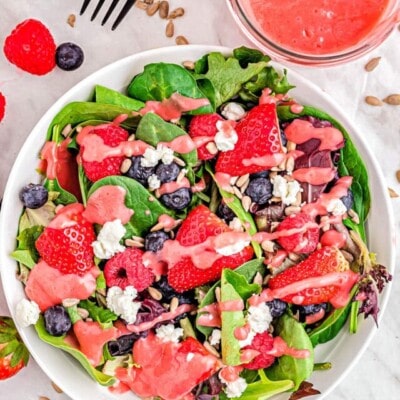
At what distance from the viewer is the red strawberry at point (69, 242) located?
55.5 inches

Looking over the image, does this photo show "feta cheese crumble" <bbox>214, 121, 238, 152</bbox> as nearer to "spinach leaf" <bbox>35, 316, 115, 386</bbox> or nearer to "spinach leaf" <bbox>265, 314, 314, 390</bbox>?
"spinach leaf" <bbox>265, 314, 314, 390</bbox>

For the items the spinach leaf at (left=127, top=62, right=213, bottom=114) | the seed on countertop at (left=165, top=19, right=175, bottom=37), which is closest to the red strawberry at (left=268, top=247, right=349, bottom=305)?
the spinach leaf at (left=127, top=62, right=213, bottom=114)

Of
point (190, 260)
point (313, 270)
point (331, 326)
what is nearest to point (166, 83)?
point (190, 260)

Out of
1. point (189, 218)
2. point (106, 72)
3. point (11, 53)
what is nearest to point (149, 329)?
point (189, 218)

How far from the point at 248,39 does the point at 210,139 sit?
27 cm

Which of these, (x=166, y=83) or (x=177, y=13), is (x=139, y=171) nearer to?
(x=166, y=83)

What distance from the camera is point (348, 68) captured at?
167 centimetres

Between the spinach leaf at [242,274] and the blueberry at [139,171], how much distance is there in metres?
0.22

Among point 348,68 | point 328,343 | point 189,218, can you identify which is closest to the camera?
point 189,218

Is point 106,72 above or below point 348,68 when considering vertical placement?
above

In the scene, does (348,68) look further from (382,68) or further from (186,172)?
(186,172)

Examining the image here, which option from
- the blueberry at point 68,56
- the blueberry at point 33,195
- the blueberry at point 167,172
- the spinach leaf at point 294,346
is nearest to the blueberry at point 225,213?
the blueberry at point 167,172

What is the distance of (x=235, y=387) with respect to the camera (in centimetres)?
146

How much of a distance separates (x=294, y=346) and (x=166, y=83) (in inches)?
20.2
